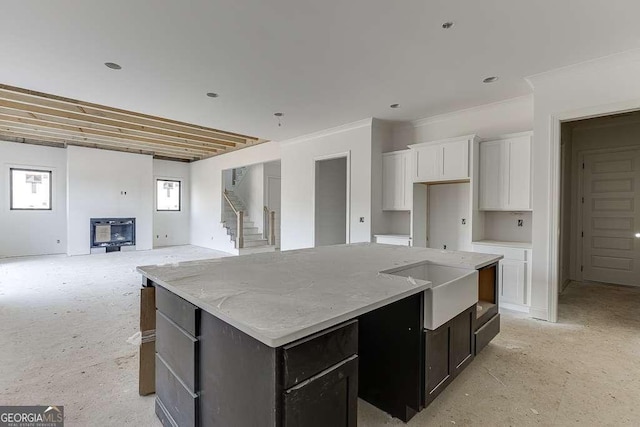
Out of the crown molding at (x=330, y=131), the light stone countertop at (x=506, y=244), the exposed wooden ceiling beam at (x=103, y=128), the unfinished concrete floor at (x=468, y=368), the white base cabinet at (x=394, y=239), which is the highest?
the exposed wooden ceiling beam at (x=103, y=128)

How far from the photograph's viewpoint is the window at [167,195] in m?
10.0

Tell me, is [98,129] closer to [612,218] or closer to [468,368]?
[468,368]

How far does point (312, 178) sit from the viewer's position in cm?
609

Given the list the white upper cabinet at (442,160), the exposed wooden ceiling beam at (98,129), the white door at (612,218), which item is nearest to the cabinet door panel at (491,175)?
the white upper cabinet at (442,160)

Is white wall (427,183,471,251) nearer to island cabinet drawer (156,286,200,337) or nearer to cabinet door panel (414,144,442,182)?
cabinet door panel (414,144,442,182)

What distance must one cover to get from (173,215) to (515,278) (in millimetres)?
9751

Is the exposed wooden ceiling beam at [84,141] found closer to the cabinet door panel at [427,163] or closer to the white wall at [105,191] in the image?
the white wall at [105,191]

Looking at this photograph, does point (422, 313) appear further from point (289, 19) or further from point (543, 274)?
point (543, 274)

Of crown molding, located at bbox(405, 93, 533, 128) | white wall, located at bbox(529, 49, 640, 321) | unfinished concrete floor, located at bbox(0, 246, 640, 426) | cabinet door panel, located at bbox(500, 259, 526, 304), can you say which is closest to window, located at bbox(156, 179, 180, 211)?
unfinished concrete floor, located at bbox(0, 246, 640, 426)

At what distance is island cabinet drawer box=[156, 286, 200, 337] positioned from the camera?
145 centimetres

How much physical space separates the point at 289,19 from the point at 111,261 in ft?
23.4

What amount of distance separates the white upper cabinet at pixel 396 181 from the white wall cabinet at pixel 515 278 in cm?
150

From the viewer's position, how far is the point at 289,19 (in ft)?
8.10

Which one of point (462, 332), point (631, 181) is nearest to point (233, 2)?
point (462, 332)
